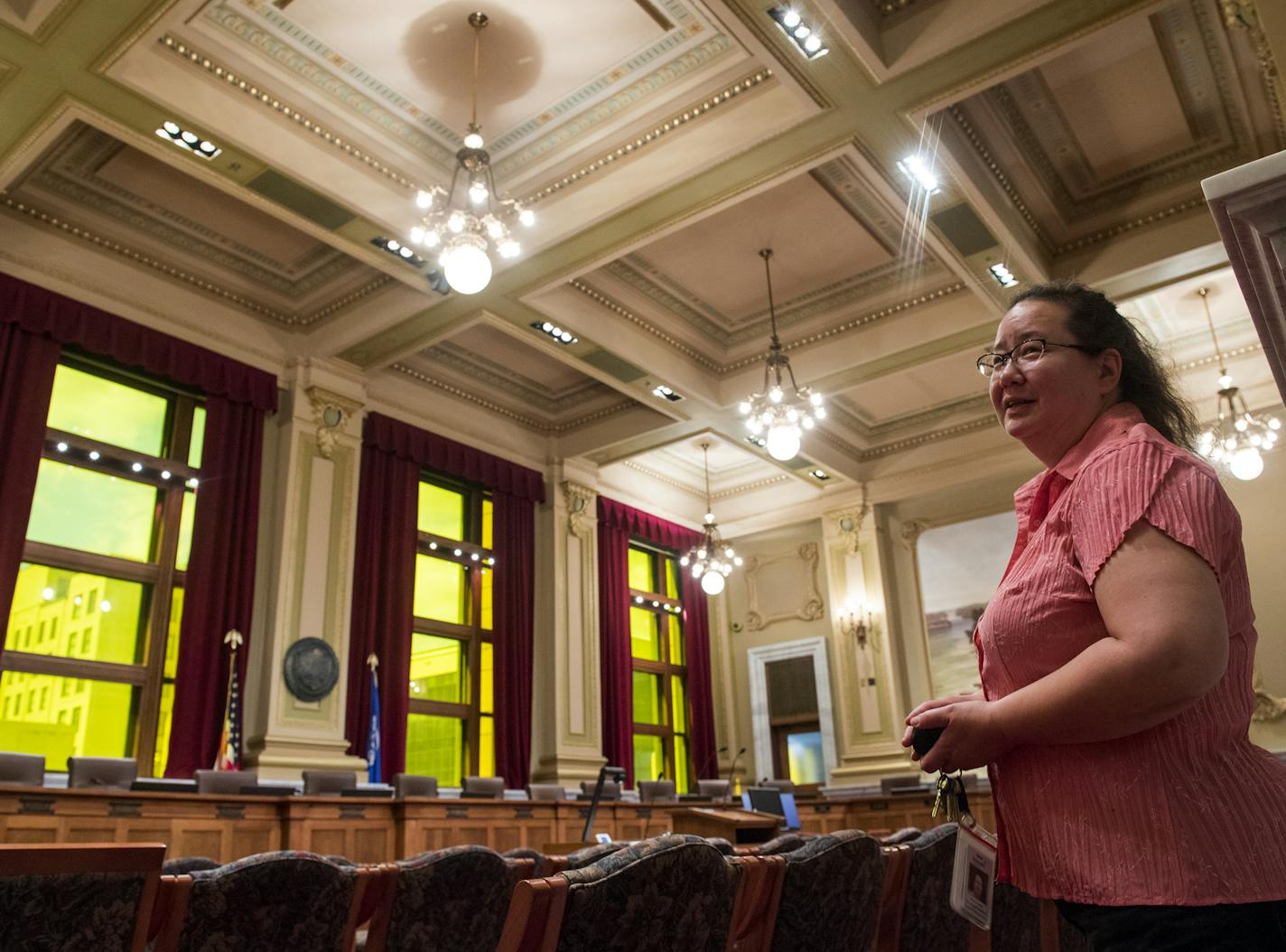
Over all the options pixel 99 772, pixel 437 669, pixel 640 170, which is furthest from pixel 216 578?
pixel 640 170

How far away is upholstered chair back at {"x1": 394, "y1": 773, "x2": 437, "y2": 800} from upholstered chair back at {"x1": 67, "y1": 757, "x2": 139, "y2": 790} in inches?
70.1

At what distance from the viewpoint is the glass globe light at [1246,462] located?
8.77 m

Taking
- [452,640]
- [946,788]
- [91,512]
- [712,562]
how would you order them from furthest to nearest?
[712,562]
[452,640]
[91,512]
[946,788]

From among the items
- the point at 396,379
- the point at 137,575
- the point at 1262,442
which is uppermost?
the point at 396,379

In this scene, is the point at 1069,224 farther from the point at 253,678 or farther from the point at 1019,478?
the point at 253,678

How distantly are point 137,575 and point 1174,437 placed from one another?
25.6 feet

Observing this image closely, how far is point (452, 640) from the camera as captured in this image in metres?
9.93

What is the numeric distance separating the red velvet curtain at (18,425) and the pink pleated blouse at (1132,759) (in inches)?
278

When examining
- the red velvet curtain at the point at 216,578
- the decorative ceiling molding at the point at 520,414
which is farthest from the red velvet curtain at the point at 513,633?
the red velvet curtain at the point at 216,578

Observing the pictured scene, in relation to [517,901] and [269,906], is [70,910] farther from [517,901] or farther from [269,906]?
[517,901]

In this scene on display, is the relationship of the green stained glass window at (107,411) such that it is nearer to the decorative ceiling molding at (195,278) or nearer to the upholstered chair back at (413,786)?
the decorative ceiling molding at (195,278)

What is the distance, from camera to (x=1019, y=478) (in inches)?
450

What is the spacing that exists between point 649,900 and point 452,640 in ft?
27.9

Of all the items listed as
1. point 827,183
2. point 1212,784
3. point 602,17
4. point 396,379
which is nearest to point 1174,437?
point 1212,784
